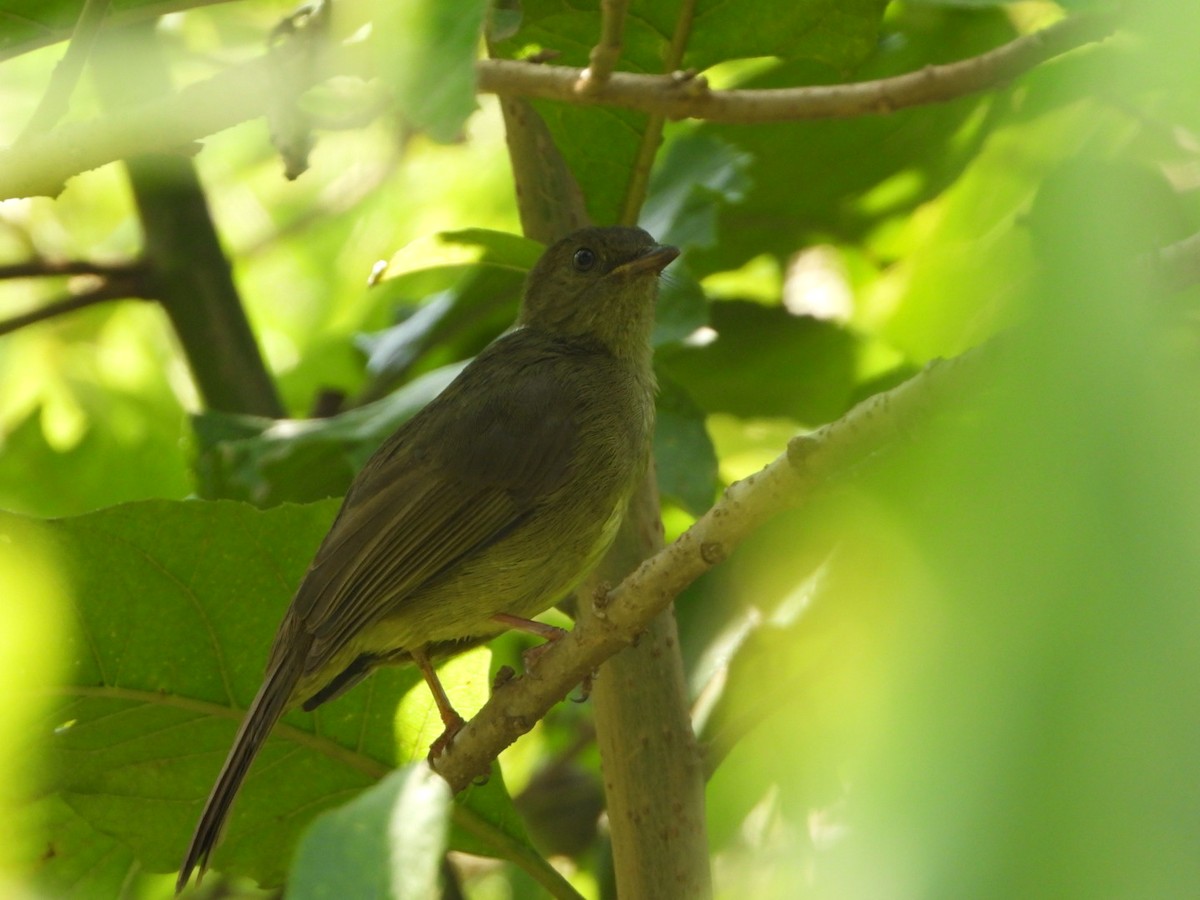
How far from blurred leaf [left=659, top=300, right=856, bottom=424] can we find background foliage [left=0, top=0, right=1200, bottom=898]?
1 cm

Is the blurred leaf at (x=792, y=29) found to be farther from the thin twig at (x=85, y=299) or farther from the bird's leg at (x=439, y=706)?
the thin twig at (x=85, y=299)

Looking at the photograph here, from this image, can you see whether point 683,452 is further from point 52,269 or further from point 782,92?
point 52,269

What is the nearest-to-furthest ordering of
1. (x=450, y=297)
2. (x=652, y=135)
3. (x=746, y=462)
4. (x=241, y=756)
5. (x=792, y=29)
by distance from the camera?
(x=241, y=756)
(x=792, y=29)
(x=652, y=135)
(x=450, y=297)
(x=746, y=462)

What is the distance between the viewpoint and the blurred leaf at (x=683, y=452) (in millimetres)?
3465

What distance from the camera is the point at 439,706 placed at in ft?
→ 11.1

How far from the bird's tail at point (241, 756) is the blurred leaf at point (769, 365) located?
1573 millimetres

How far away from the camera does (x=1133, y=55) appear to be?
53cm

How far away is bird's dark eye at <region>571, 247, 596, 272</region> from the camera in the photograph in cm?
404

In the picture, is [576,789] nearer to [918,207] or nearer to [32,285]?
[918,207]

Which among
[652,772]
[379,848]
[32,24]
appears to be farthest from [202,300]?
[379,848]

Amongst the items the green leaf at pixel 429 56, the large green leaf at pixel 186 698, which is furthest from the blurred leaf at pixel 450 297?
the green leaf at pixel 429 56

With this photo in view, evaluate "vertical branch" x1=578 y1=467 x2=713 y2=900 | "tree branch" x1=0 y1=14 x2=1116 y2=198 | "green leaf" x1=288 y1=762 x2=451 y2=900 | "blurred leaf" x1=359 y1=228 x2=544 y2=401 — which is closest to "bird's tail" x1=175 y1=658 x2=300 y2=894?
"vertical branch" x1=578 y1=467 x2=713 y2=900

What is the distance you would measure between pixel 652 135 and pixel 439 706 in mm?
1559

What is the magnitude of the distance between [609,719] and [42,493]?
2.45m
